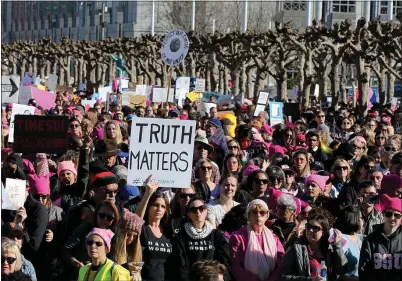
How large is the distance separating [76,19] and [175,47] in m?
80.6

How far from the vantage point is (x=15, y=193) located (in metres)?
8.45

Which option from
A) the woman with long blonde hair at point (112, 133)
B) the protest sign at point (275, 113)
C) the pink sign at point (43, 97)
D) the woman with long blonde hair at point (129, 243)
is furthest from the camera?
the pink sign at point (43, 97)

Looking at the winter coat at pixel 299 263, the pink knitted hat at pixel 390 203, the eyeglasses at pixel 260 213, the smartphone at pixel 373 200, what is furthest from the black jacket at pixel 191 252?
the smartphone at pixel 373 200

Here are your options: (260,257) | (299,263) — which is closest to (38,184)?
(260,257)

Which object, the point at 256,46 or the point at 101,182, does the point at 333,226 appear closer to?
the point at 101,182

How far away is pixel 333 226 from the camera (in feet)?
26.6

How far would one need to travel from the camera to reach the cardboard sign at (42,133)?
11.0 metres

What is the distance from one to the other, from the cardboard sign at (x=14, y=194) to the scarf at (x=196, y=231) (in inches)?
51.8

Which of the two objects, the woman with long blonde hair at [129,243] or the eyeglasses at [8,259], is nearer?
the eyeglasses at [8,259]

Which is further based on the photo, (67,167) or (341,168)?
(341,168)

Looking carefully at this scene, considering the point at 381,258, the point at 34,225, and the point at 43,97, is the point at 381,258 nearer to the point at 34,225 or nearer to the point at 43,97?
the point at 34,225

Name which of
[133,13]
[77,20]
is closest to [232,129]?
[133,13]

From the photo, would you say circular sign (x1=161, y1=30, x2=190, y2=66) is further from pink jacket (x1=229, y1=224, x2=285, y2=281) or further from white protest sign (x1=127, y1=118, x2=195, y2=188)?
pink jacket (x1=229, y1=224, x2=285, y2=281)

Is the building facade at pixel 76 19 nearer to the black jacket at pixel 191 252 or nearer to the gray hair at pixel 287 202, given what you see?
the gray hair at pixel 287 202
